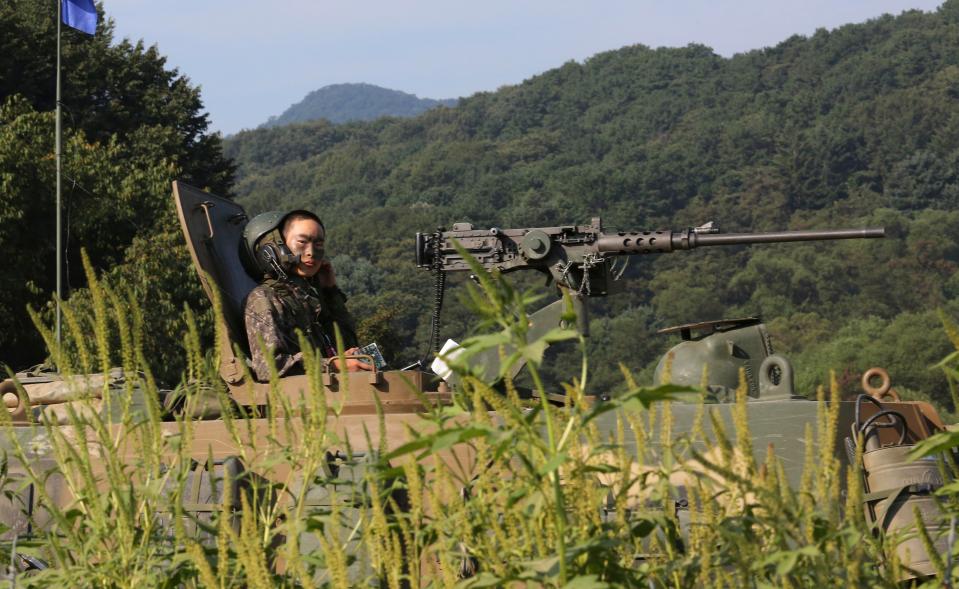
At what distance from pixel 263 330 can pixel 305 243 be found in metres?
0.77

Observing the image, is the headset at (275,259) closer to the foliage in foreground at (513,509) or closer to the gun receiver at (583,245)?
the gun receiver at (583,245)

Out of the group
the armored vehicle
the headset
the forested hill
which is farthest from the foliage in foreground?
the forested hill

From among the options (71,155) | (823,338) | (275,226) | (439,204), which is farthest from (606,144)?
(275,226)

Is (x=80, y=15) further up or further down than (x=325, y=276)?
further up

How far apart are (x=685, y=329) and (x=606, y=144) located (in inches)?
3688

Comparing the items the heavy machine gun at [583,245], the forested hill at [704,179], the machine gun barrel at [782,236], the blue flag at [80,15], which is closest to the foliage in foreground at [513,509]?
the heavy machine gun at [583,245]

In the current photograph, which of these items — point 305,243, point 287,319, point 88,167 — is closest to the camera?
point 287,319

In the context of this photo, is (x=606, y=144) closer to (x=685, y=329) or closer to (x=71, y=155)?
(x=71, y=155)

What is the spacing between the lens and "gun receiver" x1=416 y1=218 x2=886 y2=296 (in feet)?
31.0

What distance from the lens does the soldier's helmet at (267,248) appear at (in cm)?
804

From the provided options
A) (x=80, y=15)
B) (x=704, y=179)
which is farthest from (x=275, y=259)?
(x=704, y=179)

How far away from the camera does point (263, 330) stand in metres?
7.49

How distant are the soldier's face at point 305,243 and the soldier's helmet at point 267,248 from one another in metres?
0.04

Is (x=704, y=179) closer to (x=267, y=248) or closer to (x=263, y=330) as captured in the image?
(x=267, y=248)
